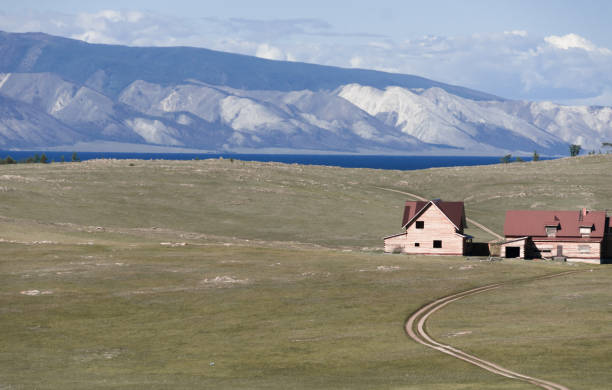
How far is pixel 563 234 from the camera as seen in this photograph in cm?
12262

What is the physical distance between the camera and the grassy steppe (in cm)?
5228

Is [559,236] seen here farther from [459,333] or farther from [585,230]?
[459,333]

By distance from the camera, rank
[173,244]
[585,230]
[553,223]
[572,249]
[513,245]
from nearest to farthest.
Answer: [173,244] → [513,245] → [585,230] → [572,249] → [553,223]

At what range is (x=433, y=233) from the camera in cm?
12288

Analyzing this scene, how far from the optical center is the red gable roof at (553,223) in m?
122

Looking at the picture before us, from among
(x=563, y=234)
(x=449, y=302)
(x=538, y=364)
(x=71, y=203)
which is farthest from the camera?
(x=71, y=203)

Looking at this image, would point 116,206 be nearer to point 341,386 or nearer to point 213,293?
point 213,293

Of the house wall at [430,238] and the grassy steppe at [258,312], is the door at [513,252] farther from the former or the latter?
the grassy steppe at [258,312]

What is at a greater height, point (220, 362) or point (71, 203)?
point (71, 203)

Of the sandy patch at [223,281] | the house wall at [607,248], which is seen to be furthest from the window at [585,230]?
the sandy patch at [223,281]

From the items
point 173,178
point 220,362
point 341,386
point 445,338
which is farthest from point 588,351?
point 173,178

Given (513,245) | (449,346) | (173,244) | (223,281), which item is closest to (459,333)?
(449,346)

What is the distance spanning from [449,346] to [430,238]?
6494 cm

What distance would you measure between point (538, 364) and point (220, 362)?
18.6 metres
